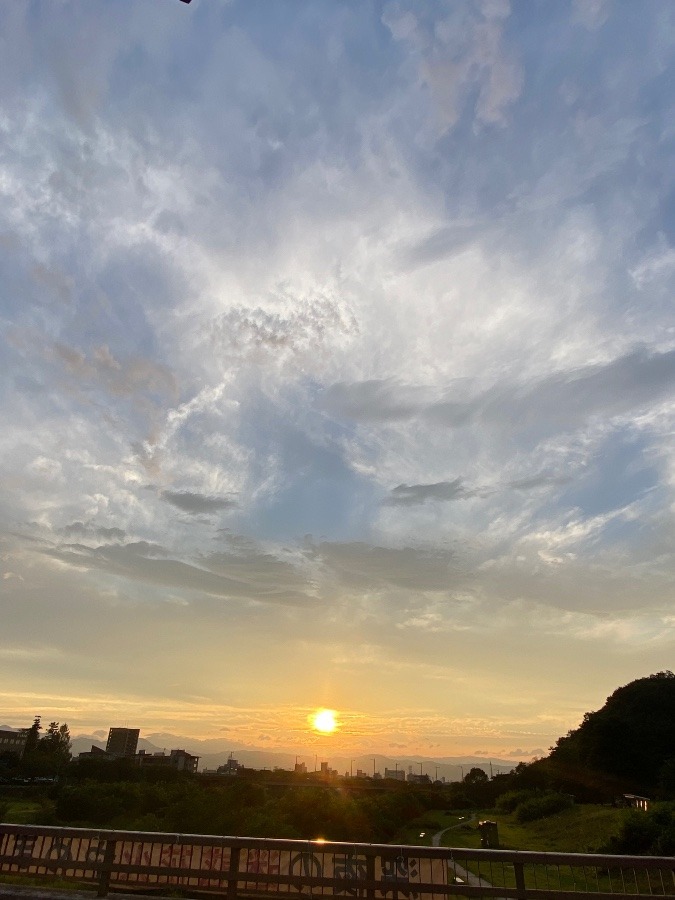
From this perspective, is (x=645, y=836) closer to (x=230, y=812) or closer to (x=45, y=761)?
(x=230, y=812)

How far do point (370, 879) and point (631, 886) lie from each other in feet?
25.5

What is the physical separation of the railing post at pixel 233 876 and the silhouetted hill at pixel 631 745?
207ft

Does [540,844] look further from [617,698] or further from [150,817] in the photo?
[617,698]

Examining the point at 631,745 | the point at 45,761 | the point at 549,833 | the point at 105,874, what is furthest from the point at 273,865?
the point at 45,761

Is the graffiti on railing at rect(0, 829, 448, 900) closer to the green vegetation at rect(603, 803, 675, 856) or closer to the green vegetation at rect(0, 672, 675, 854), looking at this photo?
the green vegetation at rect(0, 672, 675, 854)

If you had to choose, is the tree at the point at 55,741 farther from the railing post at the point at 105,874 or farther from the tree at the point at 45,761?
the railing post at the point at 105,874

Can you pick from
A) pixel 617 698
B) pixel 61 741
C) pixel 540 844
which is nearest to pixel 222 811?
pixel 540 844

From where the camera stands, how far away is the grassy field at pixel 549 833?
103 feet

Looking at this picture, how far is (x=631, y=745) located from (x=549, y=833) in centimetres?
3641

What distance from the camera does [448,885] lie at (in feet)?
29.5

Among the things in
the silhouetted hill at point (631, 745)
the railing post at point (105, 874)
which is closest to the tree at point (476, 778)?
the silhouetted hill at point (631, 745)

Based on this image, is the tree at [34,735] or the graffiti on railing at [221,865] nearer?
the graffiti on railing at [221,865]

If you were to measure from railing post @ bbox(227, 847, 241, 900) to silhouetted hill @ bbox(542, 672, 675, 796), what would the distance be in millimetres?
63177

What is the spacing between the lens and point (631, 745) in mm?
70125
